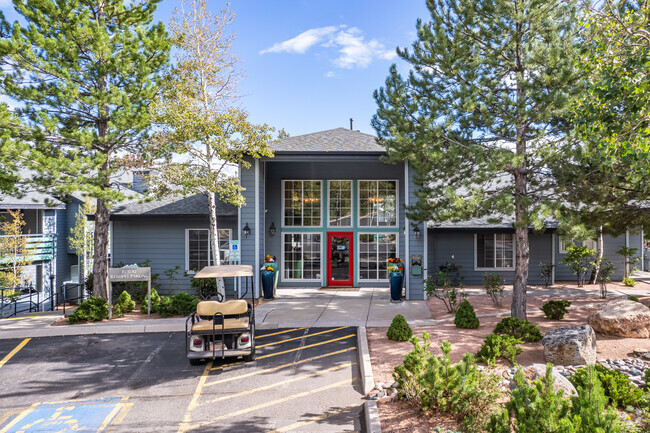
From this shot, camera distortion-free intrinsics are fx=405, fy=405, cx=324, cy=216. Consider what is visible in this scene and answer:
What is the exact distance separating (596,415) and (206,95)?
13070mm

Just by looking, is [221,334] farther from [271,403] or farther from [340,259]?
[340,259]

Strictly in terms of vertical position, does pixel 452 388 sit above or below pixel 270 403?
above

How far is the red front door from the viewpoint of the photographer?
1625cm

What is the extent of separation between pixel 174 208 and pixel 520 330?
40.5ft

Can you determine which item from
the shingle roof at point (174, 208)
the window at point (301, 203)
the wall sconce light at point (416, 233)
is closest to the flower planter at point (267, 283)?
the shingle roof at point (174, 208)

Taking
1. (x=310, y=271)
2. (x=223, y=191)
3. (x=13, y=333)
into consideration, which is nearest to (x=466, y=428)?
(x=223, y=191)

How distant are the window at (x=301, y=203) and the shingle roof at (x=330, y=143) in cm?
182

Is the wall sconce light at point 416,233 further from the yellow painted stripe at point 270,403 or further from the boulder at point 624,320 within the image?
the yellow painted stripe at point 270,403

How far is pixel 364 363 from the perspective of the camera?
24.0ft

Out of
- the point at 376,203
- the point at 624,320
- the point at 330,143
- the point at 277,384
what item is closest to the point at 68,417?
the point at 277,384

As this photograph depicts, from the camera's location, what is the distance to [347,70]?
16.5 metres

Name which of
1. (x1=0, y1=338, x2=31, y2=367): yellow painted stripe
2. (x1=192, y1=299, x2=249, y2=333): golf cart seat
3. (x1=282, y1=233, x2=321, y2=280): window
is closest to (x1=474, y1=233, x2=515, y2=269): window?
(x1=282, y1=233, x2=321, y2=280): window

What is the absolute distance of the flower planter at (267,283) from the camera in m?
14.0

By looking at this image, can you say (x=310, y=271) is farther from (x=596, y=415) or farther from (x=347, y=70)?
(x=596, y=415)
